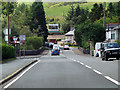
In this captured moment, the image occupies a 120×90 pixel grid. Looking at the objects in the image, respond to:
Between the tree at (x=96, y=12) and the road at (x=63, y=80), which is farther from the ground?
the tree at (x=96, y=12)

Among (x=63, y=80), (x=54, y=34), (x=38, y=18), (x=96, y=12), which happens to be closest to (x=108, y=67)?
(x=63, y=80)

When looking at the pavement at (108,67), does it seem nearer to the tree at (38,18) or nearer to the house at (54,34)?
the tree at (38,18)

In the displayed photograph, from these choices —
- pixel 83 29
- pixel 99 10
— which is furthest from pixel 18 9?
pixel 83 29

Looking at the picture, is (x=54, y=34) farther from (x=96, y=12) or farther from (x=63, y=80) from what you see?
(x=63, y=80)

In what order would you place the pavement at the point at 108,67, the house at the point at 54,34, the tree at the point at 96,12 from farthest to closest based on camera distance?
the house at the point at 54,34 < the tree at the point at 96,12 < the pavement at the point at 108,67

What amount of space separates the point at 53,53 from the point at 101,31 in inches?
518

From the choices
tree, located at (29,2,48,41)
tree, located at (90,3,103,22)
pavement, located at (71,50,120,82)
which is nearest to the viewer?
pavement, located at (71,50,120,82)

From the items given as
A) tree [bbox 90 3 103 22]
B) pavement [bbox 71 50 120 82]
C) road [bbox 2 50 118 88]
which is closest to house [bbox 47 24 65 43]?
tree [bbox 90 3 103 22]

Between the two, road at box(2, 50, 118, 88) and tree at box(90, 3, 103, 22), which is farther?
tree at box(90, 3, 103, 22)

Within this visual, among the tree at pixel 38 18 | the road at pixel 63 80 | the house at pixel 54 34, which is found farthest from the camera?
the house at pixel 54 34

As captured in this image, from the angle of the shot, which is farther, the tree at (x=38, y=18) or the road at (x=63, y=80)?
the tree at (x=38, y=18)

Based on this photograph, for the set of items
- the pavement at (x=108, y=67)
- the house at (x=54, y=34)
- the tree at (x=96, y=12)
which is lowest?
the pavement at (x=108, y=67)

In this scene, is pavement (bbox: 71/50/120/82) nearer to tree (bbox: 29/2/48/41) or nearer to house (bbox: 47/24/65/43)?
tree (bbox: 29/2/48/41)

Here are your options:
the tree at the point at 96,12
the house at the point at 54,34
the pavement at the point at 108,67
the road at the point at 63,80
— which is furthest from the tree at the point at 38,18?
the road at the point at 63,80
